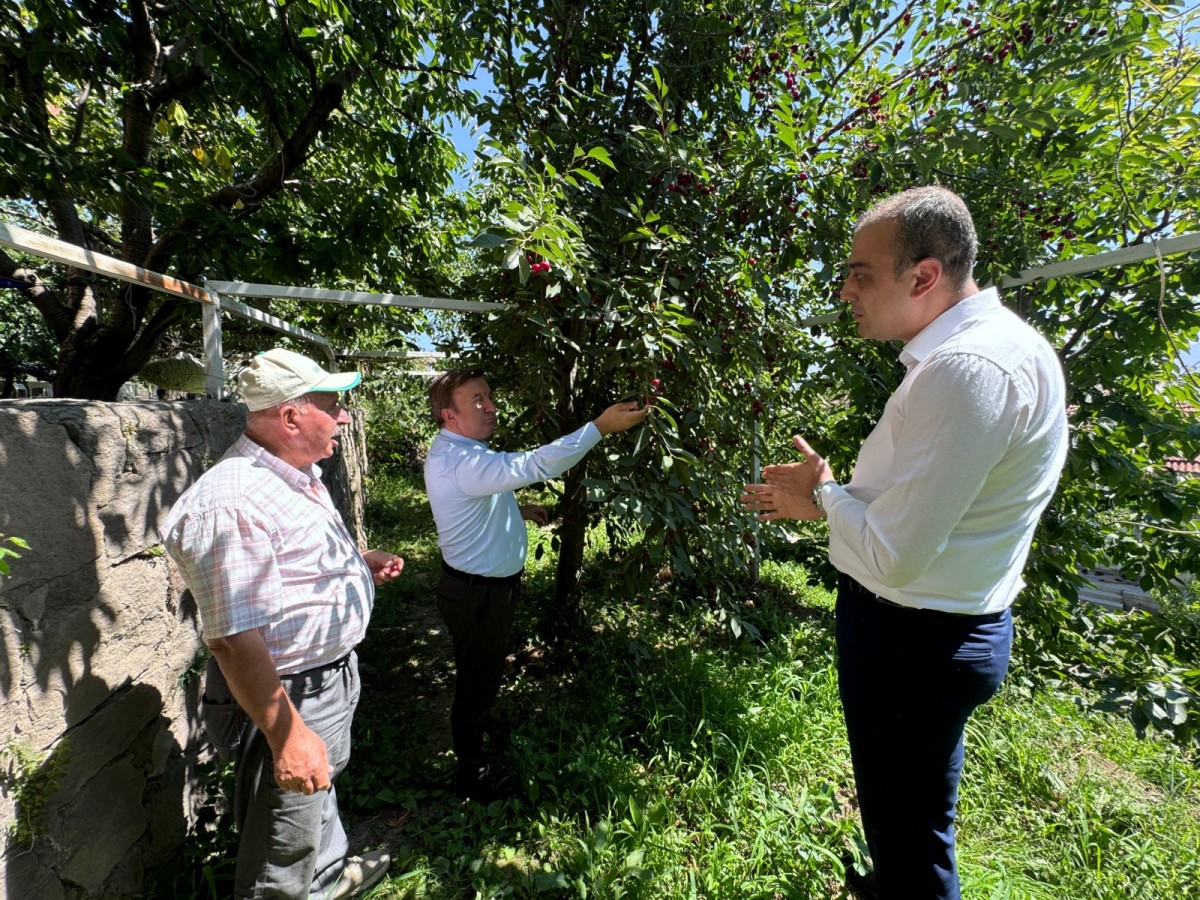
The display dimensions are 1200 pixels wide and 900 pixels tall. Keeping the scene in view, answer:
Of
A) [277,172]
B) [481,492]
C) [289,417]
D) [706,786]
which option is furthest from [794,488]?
[277,172]

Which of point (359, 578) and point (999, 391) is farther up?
point (999, 391)

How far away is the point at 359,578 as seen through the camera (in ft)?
5.41

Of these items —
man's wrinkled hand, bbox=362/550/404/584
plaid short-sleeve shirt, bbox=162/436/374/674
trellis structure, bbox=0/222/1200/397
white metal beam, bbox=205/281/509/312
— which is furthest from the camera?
white metal beam, bbox=205/281/509/312

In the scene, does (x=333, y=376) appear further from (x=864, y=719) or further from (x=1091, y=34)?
(x=1091, y=34)

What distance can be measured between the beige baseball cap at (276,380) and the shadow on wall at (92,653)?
43 centimetres

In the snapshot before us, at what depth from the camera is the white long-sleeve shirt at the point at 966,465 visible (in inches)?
40.2

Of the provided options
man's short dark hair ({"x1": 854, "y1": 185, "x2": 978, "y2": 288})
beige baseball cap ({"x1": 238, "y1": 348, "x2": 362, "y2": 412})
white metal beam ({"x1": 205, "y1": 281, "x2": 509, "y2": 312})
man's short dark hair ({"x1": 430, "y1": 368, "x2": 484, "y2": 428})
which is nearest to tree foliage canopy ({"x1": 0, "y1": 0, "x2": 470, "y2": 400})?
white metal beam ({"x1": 205, "y1": 281, "x2": 509, "y2": 312})

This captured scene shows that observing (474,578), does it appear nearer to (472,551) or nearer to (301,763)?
(472,551)

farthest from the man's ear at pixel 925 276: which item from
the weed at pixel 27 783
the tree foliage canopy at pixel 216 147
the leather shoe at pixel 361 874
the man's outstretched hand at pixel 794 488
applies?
the tree foliage canopy at pixel 216 147

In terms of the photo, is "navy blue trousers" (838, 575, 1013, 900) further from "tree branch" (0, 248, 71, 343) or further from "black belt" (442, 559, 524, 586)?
"tree branch" (0, 248, 71, 343)

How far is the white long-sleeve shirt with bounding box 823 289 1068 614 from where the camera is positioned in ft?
3.35

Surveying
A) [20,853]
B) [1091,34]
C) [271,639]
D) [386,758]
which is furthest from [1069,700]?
[20,853]

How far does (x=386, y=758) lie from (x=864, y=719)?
2.08m

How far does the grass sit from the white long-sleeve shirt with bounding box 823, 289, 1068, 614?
1.29 m
